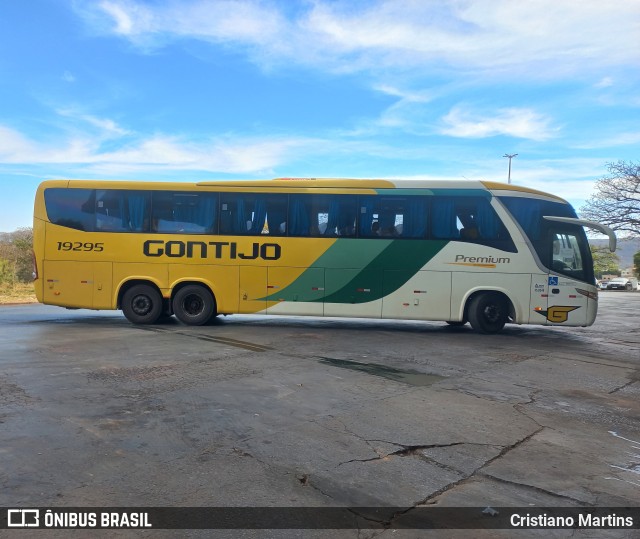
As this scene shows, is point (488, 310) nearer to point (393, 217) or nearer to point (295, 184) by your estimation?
point (393, 217)

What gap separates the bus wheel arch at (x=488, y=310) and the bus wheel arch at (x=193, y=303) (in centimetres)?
625

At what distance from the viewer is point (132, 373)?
6.87m

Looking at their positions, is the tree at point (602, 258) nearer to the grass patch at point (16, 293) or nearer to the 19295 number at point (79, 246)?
the 19295 number at point (79, 246)

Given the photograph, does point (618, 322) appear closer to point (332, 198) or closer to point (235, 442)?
point (332, 198)

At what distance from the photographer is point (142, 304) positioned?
482 inches

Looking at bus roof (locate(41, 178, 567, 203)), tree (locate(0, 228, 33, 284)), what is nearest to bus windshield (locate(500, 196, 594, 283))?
bus roof (locate(41, 178, 567, 203))

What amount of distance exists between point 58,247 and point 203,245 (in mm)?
3578

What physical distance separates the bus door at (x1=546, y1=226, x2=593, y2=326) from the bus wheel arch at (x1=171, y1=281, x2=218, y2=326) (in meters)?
8.02

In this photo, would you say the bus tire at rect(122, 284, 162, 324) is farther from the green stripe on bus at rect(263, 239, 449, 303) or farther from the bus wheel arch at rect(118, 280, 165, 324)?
the green stripe on bus at rect(263, 239, 449, 303)

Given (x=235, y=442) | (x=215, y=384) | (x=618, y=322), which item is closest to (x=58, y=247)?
(x=215, y=384)

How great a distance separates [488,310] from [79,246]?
1004 cm

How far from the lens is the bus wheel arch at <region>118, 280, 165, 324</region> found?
480 inches

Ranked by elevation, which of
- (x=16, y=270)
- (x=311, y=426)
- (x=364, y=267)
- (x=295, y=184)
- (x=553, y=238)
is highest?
(x=295, y=184)

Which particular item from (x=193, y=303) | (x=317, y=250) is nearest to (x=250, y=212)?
(x=317, y=250)
